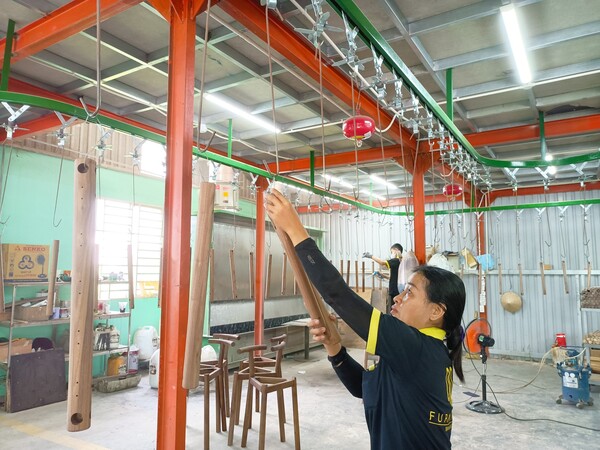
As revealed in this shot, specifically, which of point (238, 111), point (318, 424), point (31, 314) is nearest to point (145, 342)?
point (31, 314)

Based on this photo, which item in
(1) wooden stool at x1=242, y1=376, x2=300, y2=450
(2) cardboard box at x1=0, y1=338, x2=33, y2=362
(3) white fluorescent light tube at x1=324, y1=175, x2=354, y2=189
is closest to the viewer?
(1) wooden stool at x1=242, y1=376, x2=300, y2=450

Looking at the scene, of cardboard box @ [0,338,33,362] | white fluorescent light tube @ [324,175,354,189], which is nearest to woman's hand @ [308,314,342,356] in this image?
cardboard box @ [0,338,33,362]

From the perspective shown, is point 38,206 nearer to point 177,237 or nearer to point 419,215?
point 177,237

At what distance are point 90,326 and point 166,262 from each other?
1.07 meters

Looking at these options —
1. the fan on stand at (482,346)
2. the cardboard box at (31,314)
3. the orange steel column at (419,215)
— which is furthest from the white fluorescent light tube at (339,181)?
the cardboard box at (31,314)

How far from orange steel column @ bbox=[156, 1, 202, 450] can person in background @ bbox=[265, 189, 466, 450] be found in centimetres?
100

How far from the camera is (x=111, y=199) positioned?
23.3 ft

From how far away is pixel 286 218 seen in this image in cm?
112

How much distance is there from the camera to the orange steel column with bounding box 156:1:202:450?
2105 mm

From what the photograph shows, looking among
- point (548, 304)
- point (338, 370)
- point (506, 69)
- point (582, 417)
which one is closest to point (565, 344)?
point (548, 304)

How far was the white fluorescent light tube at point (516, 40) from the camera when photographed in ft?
10.3

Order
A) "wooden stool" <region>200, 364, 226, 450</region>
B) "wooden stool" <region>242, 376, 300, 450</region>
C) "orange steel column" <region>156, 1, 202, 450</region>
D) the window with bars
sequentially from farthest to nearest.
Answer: the window with bars → "wooden stool" <region>200, 364, 226, 450</region> → "wooden stool" <region>242, 376, 300, 450</region> → "orange steel column" <region>156, 1, 202, 450</region>

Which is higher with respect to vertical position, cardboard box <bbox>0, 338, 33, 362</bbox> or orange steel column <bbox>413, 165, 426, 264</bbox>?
orange steel column <bbox>413, 165, 426, 264</bbox>

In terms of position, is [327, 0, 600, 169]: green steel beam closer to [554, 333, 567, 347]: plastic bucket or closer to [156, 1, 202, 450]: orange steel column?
[156, 1, 202, 450]: orange steel column
